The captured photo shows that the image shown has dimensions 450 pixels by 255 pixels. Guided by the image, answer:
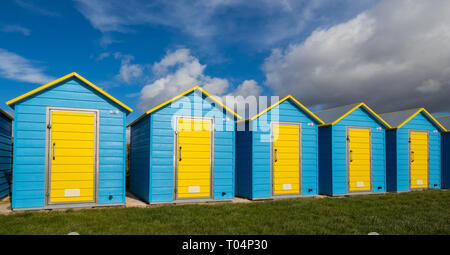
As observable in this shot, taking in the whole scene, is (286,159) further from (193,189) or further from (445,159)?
(445,159)

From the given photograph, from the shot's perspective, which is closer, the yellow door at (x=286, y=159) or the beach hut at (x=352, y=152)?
the yellow door at (x=286, y=159)

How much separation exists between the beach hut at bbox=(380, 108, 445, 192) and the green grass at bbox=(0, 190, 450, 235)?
4223 millimetres

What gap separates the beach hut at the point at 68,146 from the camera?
8367mm

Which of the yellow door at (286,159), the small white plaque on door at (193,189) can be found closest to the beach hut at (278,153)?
the yellow door at (286,159)

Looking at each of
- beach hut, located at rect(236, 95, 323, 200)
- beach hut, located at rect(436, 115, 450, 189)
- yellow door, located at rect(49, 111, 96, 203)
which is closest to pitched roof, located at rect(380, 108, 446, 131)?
beach hut, located at rect(436, 115, 450, 189)

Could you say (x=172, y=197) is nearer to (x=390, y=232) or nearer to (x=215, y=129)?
(x=215, y=129)

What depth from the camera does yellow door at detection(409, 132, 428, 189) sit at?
14047 millimetres

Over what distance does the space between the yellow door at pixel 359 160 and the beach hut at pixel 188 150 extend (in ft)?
16.8

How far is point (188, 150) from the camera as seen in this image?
33.0 ft

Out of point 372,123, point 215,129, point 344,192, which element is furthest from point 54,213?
point 372,123

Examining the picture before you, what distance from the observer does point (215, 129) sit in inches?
411

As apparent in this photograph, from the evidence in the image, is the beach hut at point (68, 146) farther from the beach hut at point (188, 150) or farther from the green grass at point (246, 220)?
the beach hut at point (188, 150)

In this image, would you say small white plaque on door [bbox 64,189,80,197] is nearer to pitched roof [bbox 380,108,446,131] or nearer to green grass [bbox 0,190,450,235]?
green grass [bbox 0,190,450,235]
